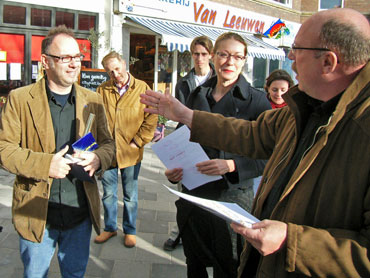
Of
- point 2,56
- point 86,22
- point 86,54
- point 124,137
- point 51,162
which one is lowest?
point 124,137

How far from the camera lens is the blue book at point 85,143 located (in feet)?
6.53

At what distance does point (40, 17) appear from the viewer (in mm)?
8477

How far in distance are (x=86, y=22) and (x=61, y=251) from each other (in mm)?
8186

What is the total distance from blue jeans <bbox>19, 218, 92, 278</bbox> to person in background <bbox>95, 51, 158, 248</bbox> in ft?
4.26

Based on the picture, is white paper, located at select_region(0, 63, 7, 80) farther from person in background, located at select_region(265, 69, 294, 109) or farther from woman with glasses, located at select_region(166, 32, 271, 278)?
woman with glasses, located at select_region(166, 32, 271, 278)

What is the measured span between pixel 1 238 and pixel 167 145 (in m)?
2.43

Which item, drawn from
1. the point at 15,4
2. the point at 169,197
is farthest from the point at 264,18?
the point at 169,197

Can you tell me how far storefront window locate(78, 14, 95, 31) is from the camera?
9.20 meters

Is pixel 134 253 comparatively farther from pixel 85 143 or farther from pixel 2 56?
pixel 2 56

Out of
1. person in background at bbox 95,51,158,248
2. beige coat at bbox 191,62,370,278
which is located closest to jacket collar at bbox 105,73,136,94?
person in background at bbox 95,51,158,248

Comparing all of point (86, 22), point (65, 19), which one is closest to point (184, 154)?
point (65, 19)

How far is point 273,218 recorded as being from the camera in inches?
55.5

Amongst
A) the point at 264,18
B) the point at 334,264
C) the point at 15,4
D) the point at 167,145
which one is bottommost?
the point at 334,264

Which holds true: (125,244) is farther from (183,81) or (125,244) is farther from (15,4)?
(15,4)
